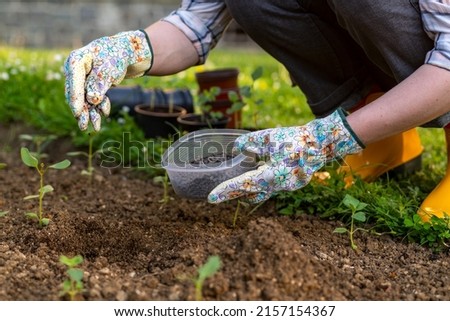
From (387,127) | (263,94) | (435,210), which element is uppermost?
(387,127)

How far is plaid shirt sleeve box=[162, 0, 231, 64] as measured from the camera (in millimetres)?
2186

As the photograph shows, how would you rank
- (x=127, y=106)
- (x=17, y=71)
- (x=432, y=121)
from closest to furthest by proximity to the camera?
1. (x=432, y=121)
2. (x=127, y=106)
3. (x=17, y=71)

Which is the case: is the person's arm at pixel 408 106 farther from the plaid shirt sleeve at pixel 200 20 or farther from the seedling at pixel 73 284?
the seedling at pixel 73 284

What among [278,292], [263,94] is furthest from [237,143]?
[263,94]

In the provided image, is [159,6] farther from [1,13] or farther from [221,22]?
[221,22]

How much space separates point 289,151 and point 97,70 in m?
0.56

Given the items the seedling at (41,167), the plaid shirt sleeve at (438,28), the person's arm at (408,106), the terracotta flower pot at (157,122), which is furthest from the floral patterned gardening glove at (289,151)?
the terracotta flower pot at (157,122)

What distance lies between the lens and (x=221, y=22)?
2270mm

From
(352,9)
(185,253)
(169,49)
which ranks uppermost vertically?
(352,9)

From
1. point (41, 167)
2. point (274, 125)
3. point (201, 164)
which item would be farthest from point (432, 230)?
point (274, 125)

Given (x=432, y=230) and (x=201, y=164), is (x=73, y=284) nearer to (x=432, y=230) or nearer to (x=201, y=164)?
(x=201, y=164)

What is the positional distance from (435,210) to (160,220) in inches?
30.1

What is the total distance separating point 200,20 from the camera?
2.21m

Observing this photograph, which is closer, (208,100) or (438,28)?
(438,28)
